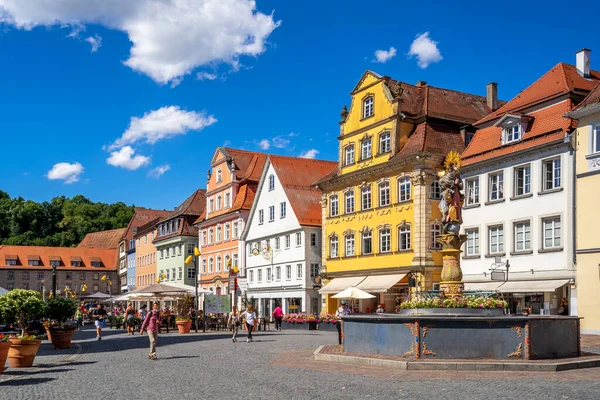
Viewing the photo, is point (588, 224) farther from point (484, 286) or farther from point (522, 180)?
point (484, 286)

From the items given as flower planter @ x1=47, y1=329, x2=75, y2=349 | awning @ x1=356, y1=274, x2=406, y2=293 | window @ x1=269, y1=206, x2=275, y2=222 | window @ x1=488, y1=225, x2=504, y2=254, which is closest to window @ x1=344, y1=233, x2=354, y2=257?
awning @ x1=356, y1=274, x2=406, y2=293

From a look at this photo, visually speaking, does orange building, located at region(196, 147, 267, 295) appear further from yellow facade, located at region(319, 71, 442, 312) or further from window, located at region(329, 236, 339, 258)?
yellow facade, located at region(319, 71, 442, 312)

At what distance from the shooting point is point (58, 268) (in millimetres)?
108812

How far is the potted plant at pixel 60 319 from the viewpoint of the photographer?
27.6 meters

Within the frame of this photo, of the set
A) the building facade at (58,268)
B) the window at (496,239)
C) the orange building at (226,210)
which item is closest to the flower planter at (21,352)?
the window at (496,239)

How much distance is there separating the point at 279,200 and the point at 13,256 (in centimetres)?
6305

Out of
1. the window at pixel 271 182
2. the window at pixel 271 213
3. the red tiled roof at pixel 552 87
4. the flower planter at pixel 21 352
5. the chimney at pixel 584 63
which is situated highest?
the chimney at pixel 584 63

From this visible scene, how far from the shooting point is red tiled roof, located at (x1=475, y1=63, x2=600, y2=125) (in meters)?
37.1

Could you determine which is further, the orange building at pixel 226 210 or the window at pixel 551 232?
the orange building at pixel 226 210

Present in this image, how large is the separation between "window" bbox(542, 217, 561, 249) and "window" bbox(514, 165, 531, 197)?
1.89 metres

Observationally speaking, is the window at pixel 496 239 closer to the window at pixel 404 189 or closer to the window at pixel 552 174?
the window at pixel 552 174

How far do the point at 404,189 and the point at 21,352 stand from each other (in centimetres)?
2828

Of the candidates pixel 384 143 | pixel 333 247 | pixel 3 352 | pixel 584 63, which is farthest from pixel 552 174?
pixel 3 352

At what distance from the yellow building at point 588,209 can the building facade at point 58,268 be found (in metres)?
84.4
